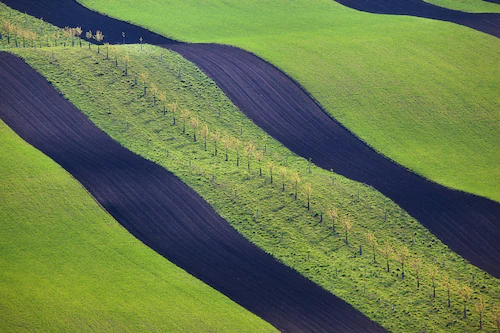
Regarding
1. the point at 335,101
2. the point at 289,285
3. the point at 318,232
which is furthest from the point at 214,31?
the point at 289,285

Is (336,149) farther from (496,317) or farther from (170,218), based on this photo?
(496,317)

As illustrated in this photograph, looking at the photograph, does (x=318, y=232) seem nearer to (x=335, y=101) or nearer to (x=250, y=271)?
(x=250, y=271)

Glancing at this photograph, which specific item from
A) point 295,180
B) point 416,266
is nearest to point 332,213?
point 295,180

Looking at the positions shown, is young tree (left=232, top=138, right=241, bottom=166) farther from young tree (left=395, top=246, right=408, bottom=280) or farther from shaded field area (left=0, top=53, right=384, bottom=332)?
young tree (left=395, top=246, right=408, bottom=280)

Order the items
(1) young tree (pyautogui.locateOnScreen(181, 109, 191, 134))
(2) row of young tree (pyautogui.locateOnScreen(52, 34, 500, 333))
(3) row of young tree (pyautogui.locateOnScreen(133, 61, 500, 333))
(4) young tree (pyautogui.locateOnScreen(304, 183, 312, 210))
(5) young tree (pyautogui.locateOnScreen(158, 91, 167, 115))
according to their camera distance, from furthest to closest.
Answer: (5) young tree (pyautogui.locateOnScreen(158, 91, 167, 115)), (1) young tree (pyautogui.locateOnScreen(181, 109, 191, 134)), (4) young tree (pyautogui.locateOnScreen(304, 183, 312, 210)), (2) row of young tree (pyautogui.locateOnScreen(52, 34, 500, 333)), (3) row of young tree (pyautogui.locateOnScreen(133, 61, 500, 333))

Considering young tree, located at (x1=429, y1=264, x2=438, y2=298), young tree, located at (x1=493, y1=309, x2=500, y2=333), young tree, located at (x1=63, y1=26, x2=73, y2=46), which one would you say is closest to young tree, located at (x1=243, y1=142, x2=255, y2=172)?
young tree, located at (x1=429, y1=264, x2=438, y2=298)

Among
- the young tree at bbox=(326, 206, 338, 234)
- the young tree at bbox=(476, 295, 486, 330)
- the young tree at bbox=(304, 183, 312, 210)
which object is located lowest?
the young tree at bbox=(476, 295, 486, 330)
